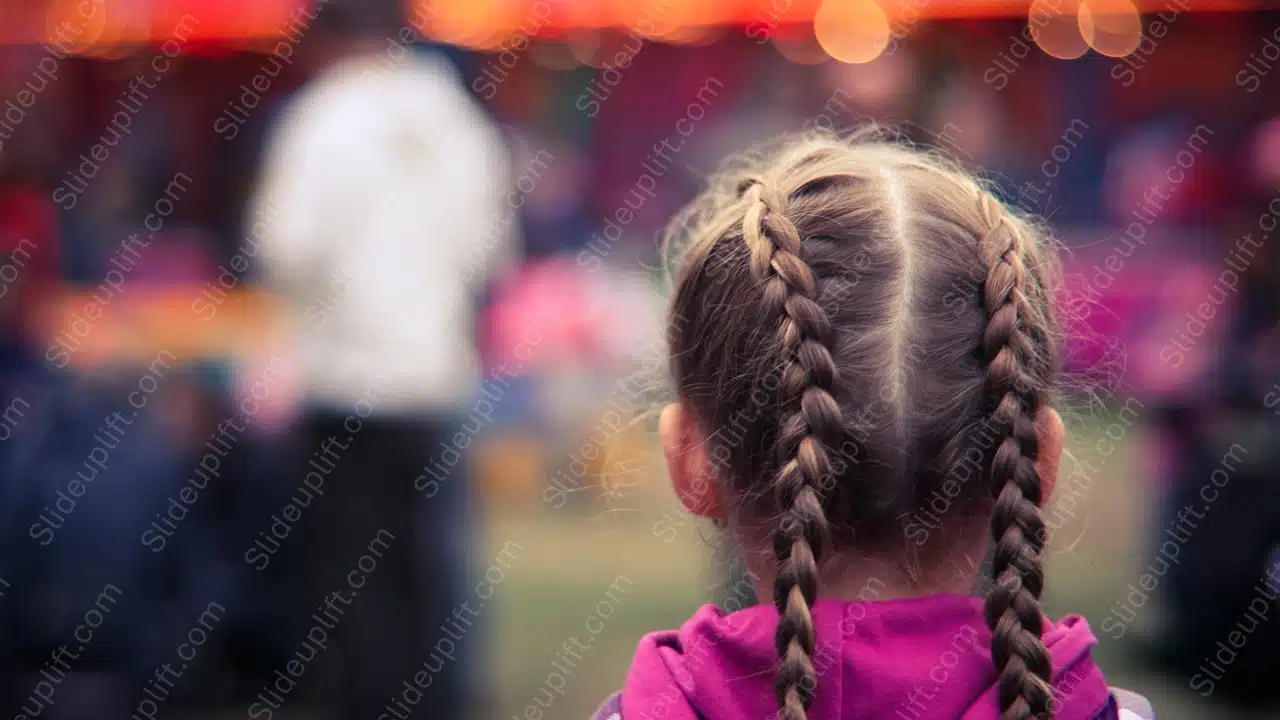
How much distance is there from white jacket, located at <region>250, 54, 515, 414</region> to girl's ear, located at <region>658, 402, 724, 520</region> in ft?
7.37

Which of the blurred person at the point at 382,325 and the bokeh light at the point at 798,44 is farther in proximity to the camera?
the bokeh light at the point at 798,44

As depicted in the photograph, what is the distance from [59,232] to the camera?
4.96 meters

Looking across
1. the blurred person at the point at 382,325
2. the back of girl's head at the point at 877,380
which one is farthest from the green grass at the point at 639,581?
the back of girl's head at the point at 877,380

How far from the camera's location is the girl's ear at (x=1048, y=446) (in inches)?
43.3

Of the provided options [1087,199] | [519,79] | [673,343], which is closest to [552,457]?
[519,79]

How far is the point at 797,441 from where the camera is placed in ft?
3.39

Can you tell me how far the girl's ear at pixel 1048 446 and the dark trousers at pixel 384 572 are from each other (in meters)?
2.44

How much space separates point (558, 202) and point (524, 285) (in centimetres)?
74

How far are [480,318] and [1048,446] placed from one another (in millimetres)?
3195

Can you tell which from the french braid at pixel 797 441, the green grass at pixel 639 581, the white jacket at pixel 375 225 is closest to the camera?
the french braid at pixel 797 441

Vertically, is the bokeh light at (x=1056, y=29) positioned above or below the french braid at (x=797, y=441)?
above

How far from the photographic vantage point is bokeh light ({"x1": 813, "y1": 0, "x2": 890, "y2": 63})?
550 centimetres

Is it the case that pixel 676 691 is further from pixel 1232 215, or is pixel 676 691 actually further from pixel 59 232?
pixel 59 232

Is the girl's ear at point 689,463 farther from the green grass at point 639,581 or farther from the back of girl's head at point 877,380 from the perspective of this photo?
the green grass at point 639,581
